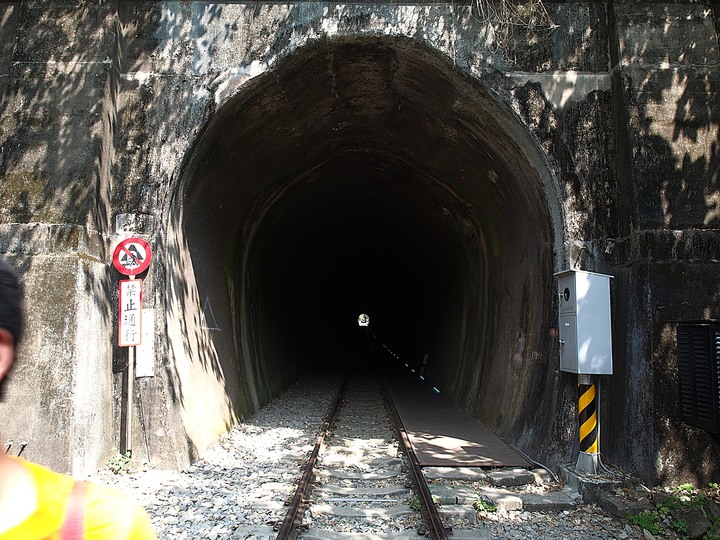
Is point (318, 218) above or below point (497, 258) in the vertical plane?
above

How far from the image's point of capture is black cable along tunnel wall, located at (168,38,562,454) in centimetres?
691

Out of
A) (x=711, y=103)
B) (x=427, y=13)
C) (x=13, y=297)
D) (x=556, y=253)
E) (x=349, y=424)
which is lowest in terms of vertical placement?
(x=349, y=424)

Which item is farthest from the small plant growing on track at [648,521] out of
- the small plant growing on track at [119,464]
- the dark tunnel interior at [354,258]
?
the dark tunnel interior at [354,258]

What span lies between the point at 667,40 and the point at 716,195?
167cm

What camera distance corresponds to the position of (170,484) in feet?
18.8

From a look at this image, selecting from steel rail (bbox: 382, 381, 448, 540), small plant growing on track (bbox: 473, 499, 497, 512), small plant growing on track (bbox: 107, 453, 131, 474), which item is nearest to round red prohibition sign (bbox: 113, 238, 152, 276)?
small plant growing on track (bbox: 107, 453, 131, 474)

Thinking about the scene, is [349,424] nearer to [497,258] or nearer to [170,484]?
[497,258]

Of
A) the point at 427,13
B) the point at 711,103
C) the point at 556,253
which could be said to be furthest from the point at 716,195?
the point at 427,13

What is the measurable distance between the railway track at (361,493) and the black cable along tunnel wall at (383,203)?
1598mm

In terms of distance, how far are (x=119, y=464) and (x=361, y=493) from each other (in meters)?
2.34

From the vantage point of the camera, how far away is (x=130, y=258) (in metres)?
6.31

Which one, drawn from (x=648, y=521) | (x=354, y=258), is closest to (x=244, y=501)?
(x=648, y=521)

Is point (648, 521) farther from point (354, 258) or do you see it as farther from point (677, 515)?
point (354, 258)

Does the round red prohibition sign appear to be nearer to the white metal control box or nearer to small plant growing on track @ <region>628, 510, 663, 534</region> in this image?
the white metal control box
